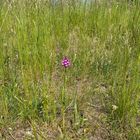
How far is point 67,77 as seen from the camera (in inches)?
81.5

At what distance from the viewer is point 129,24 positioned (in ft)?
9.14

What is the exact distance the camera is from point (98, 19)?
287 cm

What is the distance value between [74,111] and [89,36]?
992 mm

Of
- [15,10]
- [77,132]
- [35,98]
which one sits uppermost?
[15,10]

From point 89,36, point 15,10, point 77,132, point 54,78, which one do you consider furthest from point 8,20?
point 77,132

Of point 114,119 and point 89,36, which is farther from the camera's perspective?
point 89,36

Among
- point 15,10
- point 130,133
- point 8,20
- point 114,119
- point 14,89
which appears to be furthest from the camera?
point 8,20

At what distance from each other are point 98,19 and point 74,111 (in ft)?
4.29

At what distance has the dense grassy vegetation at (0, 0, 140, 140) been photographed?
171 centimetres

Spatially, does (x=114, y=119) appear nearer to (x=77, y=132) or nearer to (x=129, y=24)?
(x=77, y=132)

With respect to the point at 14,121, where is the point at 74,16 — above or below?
above

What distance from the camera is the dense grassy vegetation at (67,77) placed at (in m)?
1.71

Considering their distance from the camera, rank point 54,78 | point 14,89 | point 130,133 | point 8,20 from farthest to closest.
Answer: point 8,20, point 54,78, point 14,89, point 130,133

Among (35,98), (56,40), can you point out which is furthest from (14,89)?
(56,40)
